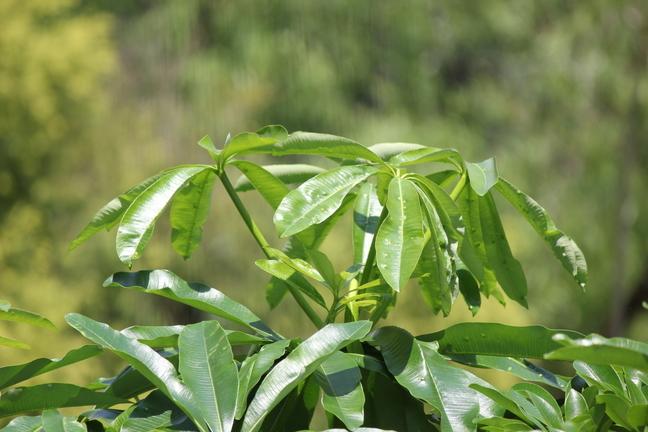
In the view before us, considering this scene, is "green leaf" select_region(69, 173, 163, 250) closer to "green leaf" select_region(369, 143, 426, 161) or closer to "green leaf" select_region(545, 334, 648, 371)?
"green leaf" select_region(369, 143, 426, 161)

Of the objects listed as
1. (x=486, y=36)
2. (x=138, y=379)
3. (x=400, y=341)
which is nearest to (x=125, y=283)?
(x=138, y=379)

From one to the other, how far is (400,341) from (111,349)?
15 cm

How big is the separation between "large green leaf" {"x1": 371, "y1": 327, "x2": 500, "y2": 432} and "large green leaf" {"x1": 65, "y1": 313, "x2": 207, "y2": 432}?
11 cm

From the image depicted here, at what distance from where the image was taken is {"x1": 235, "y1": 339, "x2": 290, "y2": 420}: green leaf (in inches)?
16.8

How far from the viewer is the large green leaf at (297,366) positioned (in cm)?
42

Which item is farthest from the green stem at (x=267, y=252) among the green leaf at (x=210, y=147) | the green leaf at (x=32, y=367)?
the green leaf at (x=32, y=367)

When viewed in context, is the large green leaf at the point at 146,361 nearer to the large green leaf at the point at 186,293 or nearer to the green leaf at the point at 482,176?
the large green leaf at the point at 186,293

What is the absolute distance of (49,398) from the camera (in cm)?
47

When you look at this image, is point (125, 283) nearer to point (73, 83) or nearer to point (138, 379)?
point (138, 379)


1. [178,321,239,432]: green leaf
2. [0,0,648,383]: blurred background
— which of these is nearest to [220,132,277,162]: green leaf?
[178,321,239,432]: green leaf

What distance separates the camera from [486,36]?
8.55 meters

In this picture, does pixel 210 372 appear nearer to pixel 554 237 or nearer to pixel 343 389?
pixel 343 389

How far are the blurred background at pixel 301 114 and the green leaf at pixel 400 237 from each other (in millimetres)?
3900

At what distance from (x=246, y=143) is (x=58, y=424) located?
0.19 meters
